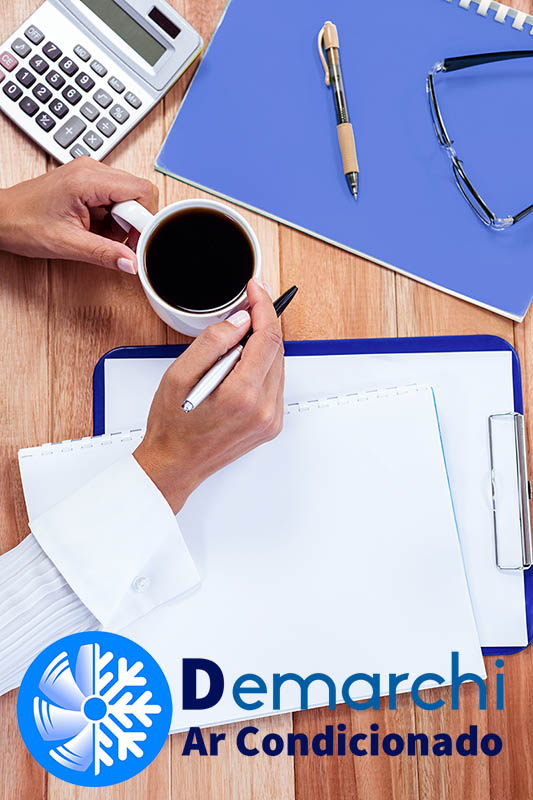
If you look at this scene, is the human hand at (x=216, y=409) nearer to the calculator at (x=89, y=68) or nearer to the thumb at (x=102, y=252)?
the thumb at (x=102, y=252)

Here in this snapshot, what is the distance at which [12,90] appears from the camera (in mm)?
665

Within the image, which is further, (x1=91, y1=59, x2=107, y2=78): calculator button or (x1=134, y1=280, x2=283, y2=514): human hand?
(x1=91, y1=59, x2=107, y2=78): calculator button

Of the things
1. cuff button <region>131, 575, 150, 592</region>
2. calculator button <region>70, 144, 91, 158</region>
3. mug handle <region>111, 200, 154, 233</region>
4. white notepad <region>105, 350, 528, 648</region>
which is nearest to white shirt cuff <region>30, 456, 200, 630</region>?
cuff button <region>131, 575, 150, 592</region>

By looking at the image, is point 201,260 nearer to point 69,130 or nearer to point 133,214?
point 133,214

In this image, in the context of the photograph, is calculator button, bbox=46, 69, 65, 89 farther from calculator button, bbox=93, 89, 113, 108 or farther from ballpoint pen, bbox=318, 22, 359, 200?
ballpoint pen, bbox=318, 22, 359, 200

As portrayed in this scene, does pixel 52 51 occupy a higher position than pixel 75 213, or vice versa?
pixel 52 51

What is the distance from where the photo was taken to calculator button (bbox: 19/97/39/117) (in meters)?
0.66

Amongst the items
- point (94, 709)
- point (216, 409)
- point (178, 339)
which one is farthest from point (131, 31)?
point (94, 709)

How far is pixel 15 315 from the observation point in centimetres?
68

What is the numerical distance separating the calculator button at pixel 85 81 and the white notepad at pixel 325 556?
0.36m

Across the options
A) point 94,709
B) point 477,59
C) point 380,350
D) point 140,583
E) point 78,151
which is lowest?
point 94,709

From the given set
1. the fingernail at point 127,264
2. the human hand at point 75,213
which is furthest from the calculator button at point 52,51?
the fingernail at point 127,264

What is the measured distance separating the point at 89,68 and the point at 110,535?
1.54ft

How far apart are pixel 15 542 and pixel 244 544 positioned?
0.23 meters
